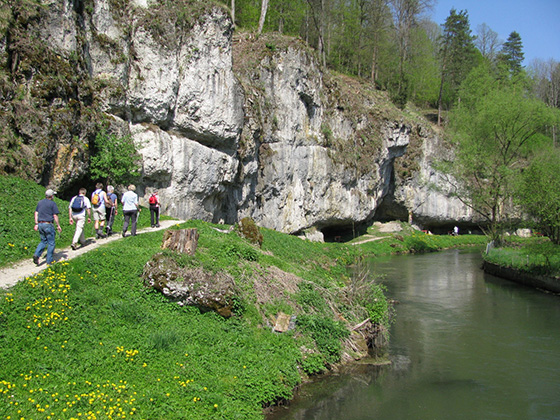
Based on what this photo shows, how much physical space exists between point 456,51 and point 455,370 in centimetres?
6621

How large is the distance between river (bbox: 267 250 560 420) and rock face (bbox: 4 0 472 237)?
1382cm

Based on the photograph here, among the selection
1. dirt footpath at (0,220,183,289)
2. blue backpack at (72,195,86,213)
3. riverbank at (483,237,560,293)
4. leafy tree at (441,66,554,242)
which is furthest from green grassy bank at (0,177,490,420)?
leafy tree at (441,66,554,242)

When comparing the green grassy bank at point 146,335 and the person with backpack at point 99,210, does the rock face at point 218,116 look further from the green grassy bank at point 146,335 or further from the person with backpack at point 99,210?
the green grassy bank at point 146,335

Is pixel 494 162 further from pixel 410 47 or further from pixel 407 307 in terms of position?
pixel 410 47

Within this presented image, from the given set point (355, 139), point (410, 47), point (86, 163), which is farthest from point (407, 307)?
point (410, 47)

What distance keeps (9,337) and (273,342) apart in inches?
244

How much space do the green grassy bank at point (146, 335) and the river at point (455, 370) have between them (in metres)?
1.05

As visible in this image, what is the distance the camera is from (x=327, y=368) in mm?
12344

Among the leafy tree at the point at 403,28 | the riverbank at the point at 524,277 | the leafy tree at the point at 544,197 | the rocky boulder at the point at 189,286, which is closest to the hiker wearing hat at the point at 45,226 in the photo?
the rocky boulder at the point at 189,286

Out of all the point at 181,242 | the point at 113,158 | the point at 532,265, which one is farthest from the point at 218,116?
the point at 532,265

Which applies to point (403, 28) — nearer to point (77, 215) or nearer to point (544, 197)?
point (544, 197)

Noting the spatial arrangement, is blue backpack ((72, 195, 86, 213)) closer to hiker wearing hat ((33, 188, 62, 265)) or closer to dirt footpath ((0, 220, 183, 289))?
dirt footpath ((0, 220, 183, 289))

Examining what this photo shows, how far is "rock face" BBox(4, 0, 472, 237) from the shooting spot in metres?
23.7

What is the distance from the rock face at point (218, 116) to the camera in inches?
933
